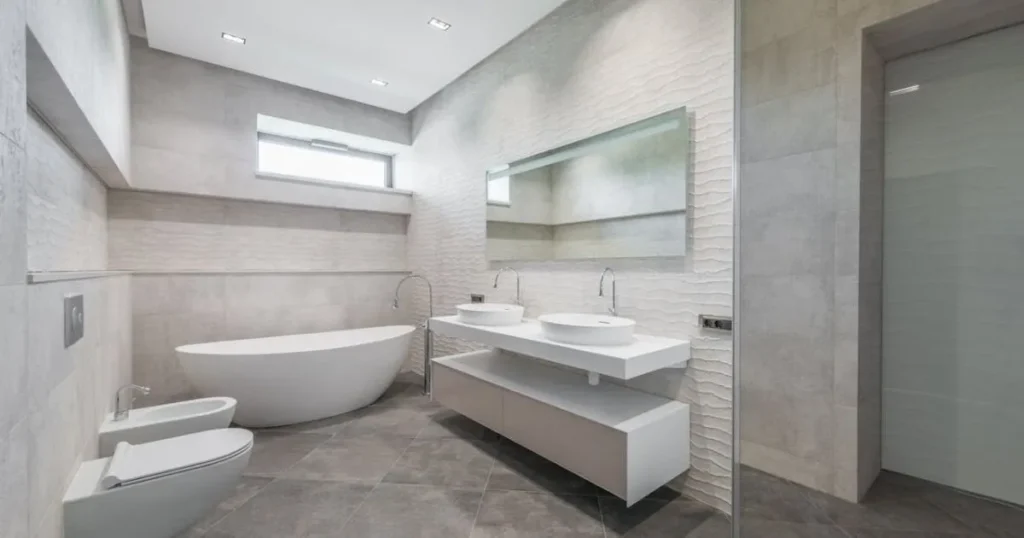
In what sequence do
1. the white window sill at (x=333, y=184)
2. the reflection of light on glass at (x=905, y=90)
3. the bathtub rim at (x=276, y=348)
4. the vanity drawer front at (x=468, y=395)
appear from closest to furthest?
the reflection of light on glass at (x=905, y=90)
the vanity drawer front at (x=468, y=395)
the bathtub rim at (x=276, y=348)
the white window sill at (x=333, y=184)

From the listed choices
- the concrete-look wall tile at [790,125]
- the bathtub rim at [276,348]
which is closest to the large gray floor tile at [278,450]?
the bathtub rim at [276,348]

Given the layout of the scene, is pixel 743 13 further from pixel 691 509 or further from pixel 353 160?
pixel 353 160

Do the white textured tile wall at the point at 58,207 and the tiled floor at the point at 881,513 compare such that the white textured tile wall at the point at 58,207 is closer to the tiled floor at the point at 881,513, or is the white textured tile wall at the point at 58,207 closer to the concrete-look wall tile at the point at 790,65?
the concrete-look wall tile at the point at 790,65

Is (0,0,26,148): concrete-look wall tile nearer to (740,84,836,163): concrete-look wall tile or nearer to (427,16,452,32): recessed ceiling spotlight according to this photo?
(427,16,452,32): recessed ceiling spotlight

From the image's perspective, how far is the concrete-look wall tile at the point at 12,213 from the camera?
0.70m

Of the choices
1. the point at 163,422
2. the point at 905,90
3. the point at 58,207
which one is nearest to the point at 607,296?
the point at 905,90

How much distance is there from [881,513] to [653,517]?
94cm

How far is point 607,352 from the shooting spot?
5.76ft

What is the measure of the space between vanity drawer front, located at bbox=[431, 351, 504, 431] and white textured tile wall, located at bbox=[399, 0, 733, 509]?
2.12 feet

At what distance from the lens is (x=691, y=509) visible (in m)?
1.87

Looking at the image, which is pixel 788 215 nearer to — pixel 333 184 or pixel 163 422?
pixel 163 422

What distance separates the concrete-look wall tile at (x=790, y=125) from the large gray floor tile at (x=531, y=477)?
6.04 feet

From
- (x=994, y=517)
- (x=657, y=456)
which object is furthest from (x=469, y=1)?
(x=994, y=517)

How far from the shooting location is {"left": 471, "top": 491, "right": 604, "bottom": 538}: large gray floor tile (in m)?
1.71
